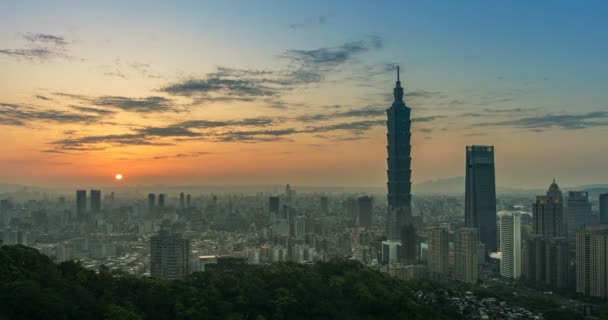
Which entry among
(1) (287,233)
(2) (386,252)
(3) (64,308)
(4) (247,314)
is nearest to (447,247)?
(2) (386,252)

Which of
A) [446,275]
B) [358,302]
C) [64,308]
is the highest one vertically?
[64,308]

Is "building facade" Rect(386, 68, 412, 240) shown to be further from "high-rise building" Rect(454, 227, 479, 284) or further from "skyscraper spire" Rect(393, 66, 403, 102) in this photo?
"high-rise building" Rect(454, 227, 479, 284)

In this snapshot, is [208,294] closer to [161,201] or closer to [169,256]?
[169,256]

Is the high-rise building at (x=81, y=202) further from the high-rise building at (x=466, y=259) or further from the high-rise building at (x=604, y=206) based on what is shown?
the high-rise building at (x=604, y=206)

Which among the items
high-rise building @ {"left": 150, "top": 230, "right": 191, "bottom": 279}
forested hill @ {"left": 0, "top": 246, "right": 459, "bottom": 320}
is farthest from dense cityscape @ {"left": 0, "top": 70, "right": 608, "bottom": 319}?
forested hill @ {"left": 0, "top": 246, "right": 459, "bottom": 320}

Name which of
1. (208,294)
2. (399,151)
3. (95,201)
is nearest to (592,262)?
(208,294)

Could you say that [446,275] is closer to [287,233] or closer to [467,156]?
[287,233]

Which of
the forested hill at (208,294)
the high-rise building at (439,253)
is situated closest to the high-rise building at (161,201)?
the high-rise building at (439,253)
